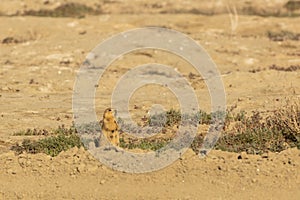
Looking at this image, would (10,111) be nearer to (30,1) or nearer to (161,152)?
(161,152)

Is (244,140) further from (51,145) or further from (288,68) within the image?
(288,68)

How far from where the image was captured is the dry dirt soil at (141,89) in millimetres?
7293

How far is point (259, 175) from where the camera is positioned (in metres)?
7.28

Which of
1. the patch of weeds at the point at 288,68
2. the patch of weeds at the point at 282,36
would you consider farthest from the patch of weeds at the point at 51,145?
the patch of weeds at the point at 282,36

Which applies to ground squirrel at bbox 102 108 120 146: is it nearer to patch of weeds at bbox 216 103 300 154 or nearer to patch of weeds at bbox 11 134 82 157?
patch of weeds at bbox 11 134 82 157

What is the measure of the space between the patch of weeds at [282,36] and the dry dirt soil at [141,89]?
9 cm

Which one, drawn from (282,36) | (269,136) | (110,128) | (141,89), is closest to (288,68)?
(141,89)

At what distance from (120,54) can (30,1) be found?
13.9m

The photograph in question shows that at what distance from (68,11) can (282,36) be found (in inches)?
405

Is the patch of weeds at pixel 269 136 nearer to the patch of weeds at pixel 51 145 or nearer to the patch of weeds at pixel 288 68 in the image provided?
the patch of weeds at pixel 51 145

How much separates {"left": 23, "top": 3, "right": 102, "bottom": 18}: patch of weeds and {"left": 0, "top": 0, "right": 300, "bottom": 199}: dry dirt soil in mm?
380

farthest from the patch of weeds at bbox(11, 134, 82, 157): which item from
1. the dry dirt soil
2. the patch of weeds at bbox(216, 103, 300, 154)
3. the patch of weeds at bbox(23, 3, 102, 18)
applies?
the patch of weeds at bbox(23, 3, 102, 18)

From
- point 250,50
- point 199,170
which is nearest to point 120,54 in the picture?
point 250,50

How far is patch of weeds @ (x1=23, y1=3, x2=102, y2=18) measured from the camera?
28.1 metres
